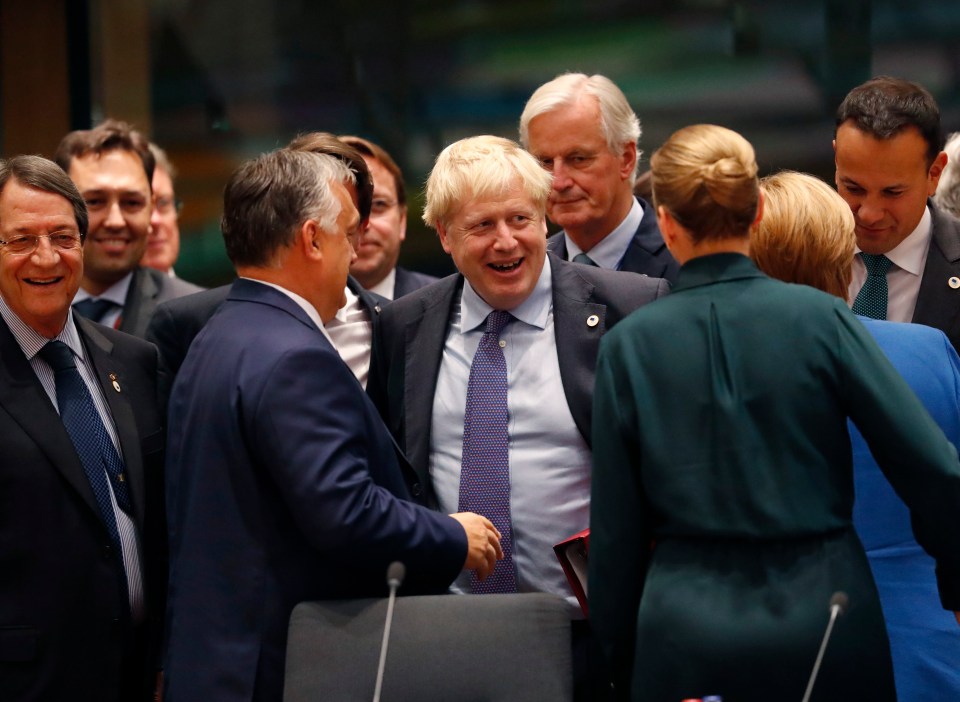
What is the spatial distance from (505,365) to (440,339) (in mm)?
175

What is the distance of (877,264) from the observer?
10.7 feet

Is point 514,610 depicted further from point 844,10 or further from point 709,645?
point 844,10

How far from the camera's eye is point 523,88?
548 cm

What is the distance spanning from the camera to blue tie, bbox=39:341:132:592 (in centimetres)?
290

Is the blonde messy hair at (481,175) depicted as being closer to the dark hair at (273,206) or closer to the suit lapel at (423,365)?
the suit lapel at (423,365)

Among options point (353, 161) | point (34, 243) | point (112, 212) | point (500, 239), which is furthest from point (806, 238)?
point (112, 212)

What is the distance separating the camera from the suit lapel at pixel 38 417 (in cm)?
280

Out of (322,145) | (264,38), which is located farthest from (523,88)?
(322,145)

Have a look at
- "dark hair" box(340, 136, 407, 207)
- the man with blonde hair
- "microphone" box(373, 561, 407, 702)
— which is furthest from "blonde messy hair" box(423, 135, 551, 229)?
"dark hair" box(340, 136, 407, 207)

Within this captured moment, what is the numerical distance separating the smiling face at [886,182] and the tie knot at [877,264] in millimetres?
14

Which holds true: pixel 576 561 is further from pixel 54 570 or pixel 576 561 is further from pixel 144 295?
pixel 144 295

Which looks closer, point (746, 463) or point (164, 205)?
point (746, 463)

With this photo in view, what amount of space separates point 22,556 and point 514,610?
110cm

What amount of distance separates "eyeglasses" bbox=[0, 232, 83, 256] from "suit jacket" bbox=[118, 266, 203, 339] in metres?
1.02
